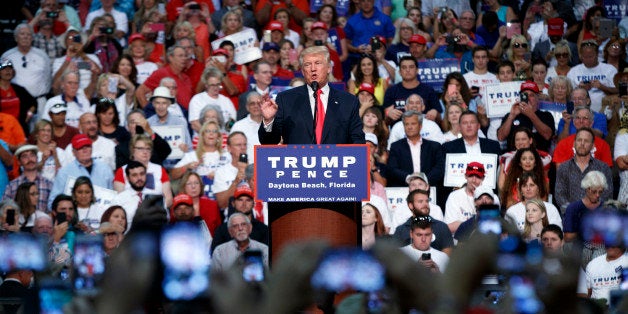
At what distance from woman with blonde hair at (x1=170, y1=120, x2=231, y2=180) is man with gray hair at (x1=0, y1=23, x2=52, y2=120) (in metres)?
2.56

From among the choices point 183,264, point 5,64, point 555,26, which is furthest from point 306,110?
point 555,26

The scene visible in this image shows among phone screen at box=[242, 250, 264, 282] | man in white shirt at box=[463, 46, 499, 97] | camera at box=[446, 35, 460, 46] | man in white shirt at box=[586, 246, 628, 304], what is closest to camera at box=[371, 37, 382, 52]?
camera at box=[446, 35, 460, 46]

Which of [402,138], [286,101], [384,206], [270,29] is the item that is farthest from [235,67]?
[286,101]

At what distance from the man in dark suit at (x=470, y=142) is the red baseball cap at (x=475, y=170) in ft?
2.32

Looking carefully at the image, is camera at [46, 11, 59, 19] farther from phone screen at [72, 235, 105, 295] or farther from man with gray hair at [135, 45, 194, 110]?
phone screen at [72, 235, 105, 295]

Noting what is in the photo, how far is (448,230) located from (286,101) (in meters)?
3.54

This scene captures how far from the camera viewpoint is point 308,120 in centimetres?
595

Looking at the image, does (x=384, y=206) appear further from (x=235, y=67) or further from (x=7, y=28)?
(x=7, y=28)

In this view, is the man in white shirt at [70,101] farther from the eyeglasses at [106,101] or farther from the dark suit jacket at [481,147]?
the dark suit jacket at [481,147]

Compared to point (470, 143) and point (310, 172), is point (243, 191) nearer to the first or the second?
point (470, 143)

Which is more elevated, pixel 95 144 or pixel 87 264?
pixel 95 144

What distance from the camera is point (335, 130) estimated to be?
19.6 feet

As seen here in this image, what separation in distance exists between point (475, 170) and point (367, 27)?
4512 millimetres

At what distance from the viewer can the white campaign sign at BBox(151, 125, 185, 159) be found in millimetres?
11219
